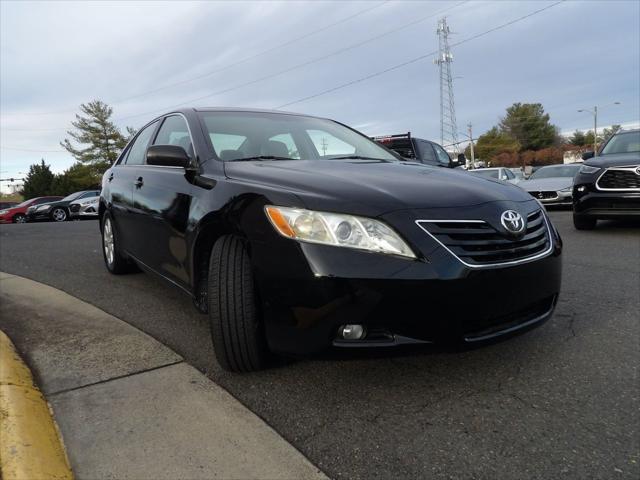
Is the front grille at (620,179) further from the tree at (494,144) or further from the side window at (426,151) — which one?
the tree at (494,144)

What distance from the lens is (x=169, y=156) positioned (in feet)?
9.05

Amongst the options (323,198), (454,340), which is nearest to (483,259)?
(454,340)

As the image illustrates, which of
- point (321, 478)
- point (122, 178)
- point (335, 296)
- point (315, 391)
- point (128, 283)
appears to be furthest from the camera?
point (128, 283)

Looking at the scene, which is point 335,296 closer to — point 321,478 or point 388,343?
point 388,343

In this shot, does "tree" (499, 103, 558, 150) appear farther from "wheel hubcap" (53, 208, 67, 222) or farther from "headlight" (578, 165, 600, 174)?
"headlight" (578, 165, 600, 174)

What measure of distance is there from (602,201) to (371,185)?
5643 millimetres

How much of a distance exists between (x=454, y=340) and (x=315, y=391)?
0.73 metres

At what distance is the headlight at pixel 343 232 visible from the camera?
1945 millimetres

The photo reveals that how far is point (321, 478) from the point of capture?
1.71 m

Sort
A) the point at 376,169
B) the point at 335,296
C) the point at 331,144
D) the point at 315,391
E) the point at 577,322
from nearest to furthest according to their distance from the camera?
the point at 335,296 → the point at 315,391 → the point at 376,169 → the point at 577,322 → the point at 331,144

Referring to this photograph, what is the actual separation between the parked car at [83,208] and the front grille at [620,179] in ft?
64.7

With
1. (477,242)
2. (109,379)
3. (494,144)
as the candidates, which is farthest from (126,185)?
(494,144)

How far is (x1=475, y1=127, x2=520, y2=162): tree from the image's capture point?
79.6 metres

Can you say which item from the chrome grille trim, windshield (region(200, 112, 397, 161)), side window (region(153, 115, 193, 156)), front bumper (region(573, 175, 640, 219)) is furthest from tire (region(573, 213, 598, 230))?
side window (region(153, 115, 193, 156))
